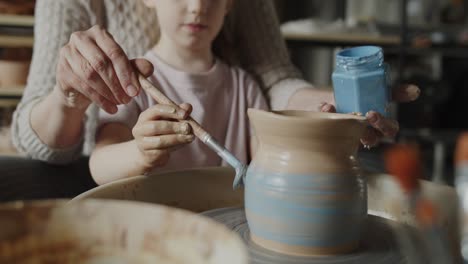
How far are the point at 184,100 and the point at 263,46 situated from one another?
27 cm

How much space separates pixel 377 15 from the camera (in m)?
3.06

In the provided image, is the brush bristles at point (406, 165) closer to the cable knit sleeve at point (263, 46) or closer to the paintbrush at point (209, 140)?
the paintbrush at point (209, 140)

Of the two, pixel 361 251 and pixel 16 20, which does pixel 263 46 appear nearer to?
pixel 361 251

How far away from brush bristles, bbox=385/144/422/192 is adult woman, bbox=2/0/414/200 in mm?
408

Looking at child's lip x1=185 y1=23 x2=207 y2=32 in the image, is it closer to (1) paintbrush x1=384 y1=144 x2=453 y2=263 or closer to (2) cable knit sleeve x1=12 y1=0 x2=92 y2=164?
(2) cable knit sleeve x1=12 y1=0 x2=92 y2=164

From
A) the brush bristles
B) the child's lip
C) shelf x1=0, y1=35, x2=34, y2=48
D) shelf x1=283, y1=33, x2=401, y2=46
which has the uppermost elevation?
the brush bristles

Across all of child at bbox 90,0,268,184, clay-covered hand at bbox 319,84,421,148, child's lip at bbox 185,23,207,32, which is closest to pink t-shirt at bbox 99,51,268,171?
child at bbox 90,0,268,184

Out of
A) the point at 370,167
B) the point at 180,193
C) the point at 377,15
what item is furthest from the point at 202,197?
the point at 377,15

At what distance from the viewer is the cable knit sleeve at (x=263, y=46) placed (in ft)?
3.88

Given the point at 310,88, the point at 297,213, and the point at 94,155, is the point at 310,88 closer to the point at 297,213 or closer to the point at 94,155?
the point at 94,155

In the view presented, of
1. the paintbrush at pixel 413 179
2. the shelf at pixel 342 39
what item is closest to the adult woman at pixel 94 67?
the paintbrush at pixel 413 179

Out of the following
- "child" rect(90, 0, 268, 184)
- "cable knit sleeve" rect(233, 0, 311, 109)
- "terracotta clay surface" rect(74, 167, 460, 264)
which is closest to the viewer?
"terracotta clay surface" rect(74, 167, 460, 264)

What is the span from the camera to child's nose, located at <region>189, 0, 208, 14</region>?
0.92 m

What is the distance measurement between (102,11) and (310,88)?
1.55 feet
